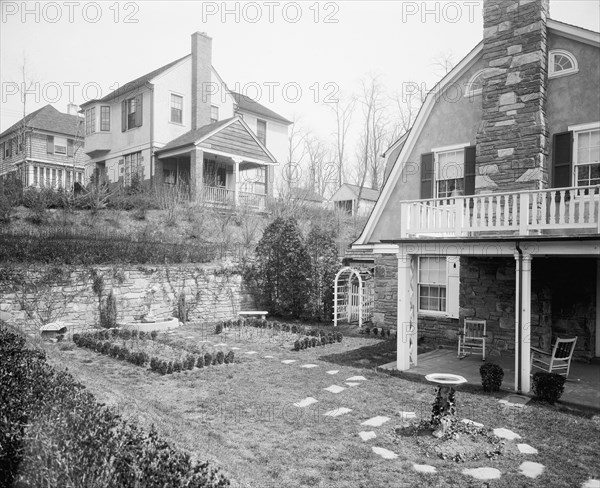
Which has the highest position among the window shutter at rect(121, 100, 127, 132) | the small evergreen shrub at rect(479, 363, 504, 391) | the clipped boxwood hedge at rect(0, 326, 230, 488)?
the window shutter at rect(121, 100, 127, 132)

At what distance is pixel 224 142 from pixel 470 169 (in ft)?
52.3

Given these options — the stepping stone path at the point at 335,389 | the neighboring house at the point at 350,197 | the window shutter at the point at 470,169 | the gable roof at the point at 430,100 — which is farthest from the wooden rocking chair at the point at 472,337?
the neighboring house at the point at 350,197

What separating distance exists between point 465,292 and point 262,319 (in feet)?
23.3

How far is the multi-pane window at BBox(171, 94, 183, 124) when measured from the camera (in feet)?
84.0

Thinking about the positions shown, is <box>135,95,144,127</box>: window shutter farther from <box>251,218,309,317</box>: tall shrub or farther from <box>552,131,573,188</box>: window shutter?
<box>552,131,573,188</box>: window shutter

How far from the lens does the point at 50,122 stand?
3559cm

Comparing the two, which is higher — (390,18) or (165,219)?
(390,18)

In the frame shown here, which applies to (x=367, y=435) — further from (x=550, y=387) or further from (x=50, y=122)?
(x=50, y=122)

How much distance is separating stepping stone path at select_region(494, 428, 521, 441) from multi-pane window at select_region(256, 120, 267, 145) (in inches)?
1138

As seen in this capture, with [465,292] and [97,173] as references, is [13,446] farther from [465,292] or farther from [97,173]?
[97,173]

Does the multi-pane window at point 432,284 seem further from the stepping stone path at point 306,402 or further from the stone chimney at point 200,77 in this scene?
the stone chimney at point 200,77

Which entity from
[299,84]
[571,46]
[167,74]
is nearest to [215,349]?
[299,84]

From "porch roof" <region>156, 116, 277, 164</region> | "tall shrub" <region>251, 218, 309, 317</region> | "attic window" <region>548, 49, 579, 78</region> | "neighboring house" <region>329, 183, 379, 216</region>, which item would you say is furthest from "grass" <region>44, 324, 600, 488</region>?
"neighboring house" <region>329, 183, 379, 216</region>

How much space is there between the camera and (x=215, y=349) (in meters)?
11.5
